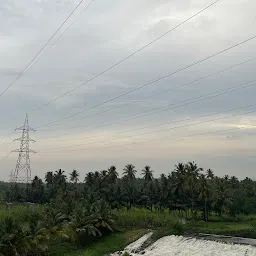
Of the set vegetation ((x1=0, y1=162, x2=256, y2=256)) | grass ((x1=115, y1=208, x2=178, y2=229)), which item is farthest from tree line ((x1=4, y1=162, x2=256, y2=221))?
grass ((x1=115, y1=208, x2=178, y2=229))

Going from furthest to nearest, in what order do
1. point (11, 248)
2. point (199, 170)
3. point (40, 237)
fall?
point (199, 170)
point (40, 237)
point (11, 248)

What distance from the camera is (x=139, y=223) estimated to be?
244ft

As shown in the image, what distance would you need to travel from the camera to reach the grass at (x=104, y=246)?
5775 centimetres

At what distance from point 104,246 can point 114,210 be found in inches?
473

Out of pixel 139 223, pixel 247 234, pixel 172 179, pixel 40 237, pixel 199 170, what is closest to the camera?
pixel 40 237

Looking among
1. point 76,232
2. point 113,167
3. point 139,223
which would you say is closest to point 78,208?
point 76,232

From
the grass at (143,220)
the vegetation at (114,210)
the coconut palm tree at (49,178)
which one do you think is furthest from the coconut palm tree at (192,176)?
the coconut palm tree at (49,178)

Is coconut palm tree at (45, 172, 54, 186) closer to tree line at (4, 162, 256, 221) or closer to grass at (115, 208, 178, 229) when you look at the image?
tree line at (4, 162, 256, 221)

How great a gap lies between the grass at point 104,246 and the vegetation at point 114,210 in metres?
0.14

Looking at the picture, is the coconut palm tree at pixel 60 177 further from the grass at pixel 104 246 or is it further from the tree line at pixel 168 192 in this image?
the grass at pixel 104 246

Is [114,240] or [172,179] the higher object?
[172,179]

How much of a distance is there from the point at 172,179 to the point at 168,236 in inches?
2310

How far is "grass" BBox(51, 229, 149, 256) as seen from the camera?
5775cm

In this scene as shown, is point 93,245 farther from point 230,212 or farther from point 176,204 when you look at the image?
point 230,212
